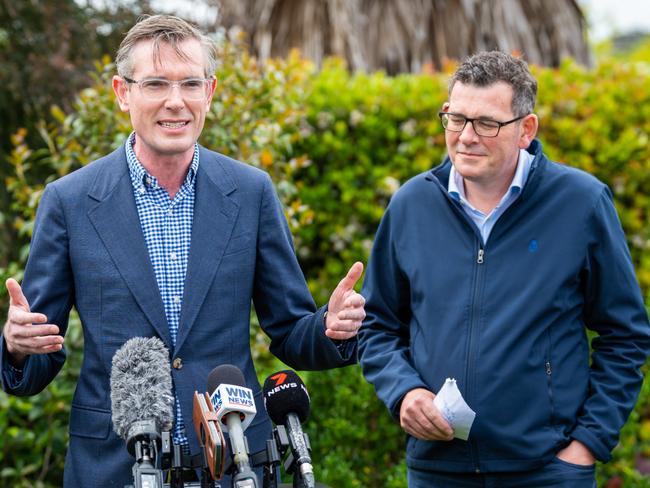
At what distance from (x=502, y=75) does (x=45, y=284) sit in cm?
188

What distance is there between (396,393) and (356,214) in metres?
3.68

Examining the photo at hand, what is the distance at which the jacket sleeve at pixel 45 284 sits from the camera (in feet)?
10.7

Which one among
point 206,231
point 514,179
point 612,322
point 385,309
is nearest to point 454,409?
point 385,309

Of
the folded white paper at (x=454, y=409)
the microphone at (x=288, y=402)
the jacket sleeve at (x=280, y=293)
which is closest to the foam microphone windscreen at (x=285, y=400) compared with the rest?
the microphone at (x=288, y=402)

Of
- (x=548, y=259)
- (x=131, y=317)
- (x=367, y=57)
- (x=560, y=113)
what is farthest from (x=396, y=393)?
(x=367, y=57)

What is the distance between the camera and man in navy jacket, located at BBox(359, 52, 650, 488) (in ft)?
11.7

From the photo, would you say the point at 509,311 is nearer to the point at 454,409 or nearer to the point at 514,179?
the point at 454,409

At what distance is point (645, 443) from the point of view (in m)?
6.30

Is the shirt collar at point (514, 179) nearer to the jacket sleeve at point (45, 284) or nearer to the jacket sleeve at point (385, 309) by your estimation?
the jacket sleeve at point (385, 309)

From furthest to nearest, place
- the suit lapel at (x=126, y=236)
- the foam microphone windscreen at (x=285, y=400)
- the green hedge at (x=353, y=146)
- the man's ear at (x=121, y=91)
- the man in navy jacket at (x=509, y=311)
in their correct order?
the green hedge at (x=353, y=146)
the man in navy jacket at (x=509, y=311)
the man's ear at (x=121, y=91)
the suit lapel at (x=126, y=236)
the foam microphone windscreen at (x=285, y=400)

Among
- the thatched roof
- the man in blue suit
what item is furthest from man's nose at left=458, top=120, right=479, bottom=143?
the thatched roof

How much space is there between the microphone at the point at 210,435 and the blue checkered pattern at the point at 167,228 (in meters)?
0.76

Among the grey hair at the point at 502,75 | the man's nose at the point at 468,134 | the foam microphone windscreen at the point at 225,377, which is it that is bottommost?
the foam microphone windscreen at the point at 225,377

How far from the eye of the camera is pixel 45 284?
10.7ft
